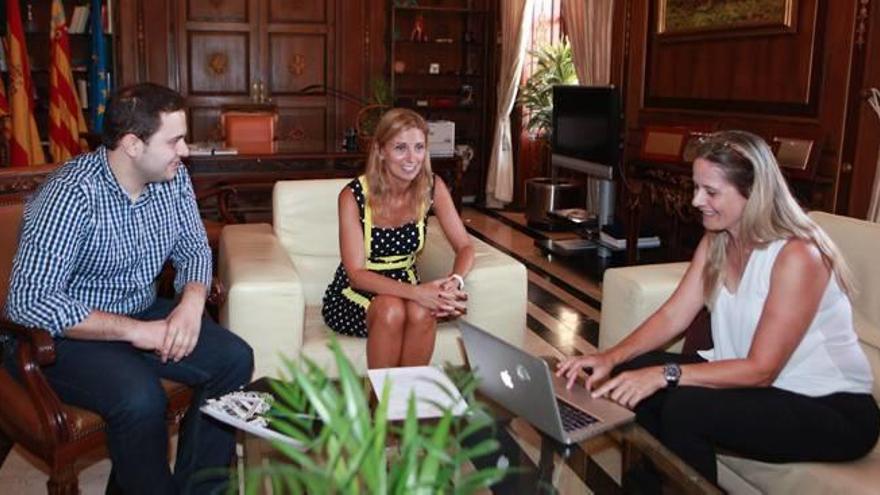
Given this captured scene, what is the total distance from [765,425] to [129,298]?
168cm

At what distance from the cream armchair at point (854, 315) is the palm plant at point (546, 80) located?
14.6 feet

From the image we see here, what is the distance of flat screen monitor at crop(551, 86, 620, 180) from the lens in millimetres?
5535

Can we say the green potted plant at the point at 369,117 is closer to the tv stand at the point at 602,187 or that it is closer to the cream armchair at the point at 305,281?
the cream armchair at the point at 305,281

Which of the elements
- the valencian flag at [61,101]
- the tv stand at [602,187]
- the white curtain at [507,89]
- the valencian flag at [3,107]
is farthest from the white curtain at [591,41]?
the valencian flag at [3,107]

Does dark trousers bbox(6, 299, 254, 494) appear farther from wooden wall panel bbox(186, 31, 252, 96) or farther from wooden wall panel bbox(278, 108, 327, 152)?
wooden wall panel bbox(186, 31, 252, 96)

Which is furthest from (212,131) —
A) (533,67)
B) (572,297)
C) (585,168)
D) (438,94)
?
(572,297)

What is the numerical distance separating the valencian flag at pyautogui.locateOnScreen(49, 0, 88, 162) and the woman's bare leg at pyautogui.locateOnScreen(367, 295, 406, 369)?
4.57m

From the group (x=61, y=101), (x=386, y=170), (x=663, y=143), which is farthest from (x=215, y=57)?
(x=386, y=170)

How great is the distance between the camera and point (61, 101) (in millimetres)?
6348

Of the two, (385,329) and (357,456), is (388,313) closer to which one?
(385,329)

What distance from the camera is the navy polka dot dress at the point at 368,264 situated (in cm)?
Answer: 282

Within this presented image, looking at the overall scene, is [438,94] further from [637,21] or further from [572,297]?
[572,297]

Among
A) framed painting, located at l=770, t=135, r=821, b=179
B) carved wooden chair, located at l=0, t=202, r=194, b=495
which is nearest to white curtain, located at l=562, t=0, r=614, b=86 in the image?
framed painting, located at l=770, t=135, r=821, b=179

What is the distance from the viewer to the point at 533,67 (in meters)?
7.81
